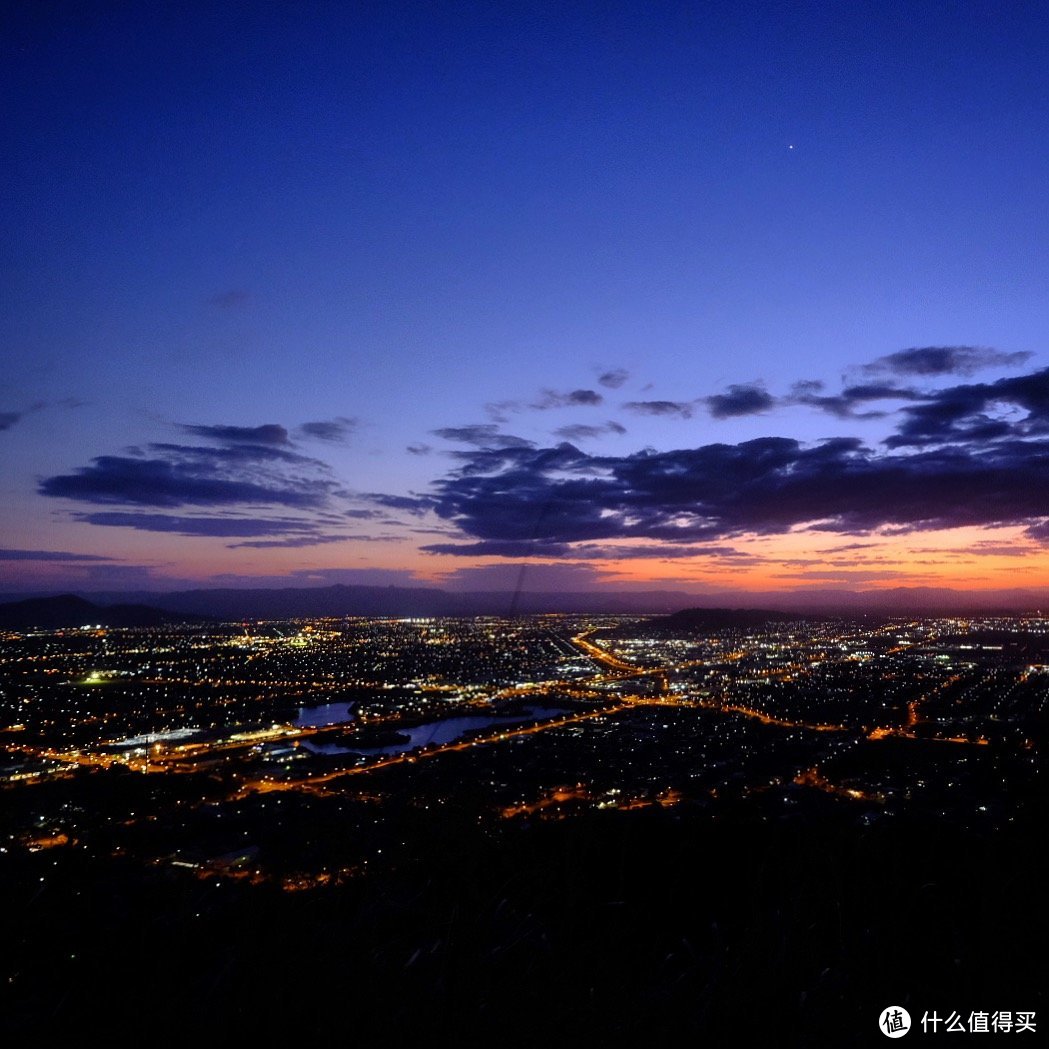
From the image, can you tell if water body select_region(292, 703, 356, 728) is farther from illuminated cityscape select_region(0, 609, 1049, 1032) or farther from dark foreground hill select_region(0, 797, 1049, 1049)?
dark foreground hill select_region(0, 797, 1049, 1049)

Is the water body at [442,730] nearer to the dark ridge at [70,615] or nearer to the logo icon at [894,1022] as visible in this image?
the logo icon at [894,1022]

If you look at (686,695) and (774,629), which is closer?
(686,695)

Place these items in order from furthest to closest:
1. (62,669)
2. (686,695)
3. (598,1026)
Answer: (62,669)
(686,695)
(598,1026)

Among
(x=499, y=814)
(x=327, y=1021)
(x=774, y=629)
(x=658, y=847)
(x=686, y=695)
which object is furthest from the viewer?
(x=774, y=629)

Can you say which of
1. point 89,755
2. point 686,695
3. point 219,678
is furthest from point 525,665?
point 89,755

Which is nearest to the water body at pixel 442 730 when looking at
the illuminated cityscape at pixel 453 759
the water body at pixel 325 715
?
the illuminated cityscape at pixel 453 759

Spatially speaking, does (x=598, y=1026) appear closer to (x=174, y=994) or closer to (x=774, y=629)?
(x=174, y=994)

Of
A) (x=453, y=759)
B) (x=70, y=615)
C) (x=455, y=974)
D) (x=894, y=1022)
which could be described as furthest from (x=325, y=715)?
(x=70, y=615)

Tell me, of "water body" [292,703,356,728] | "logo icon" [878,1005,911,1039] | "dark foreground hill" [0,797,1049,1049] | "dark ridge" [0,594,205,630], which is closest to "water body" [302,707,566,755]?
"water body" [292,703,356,728]
